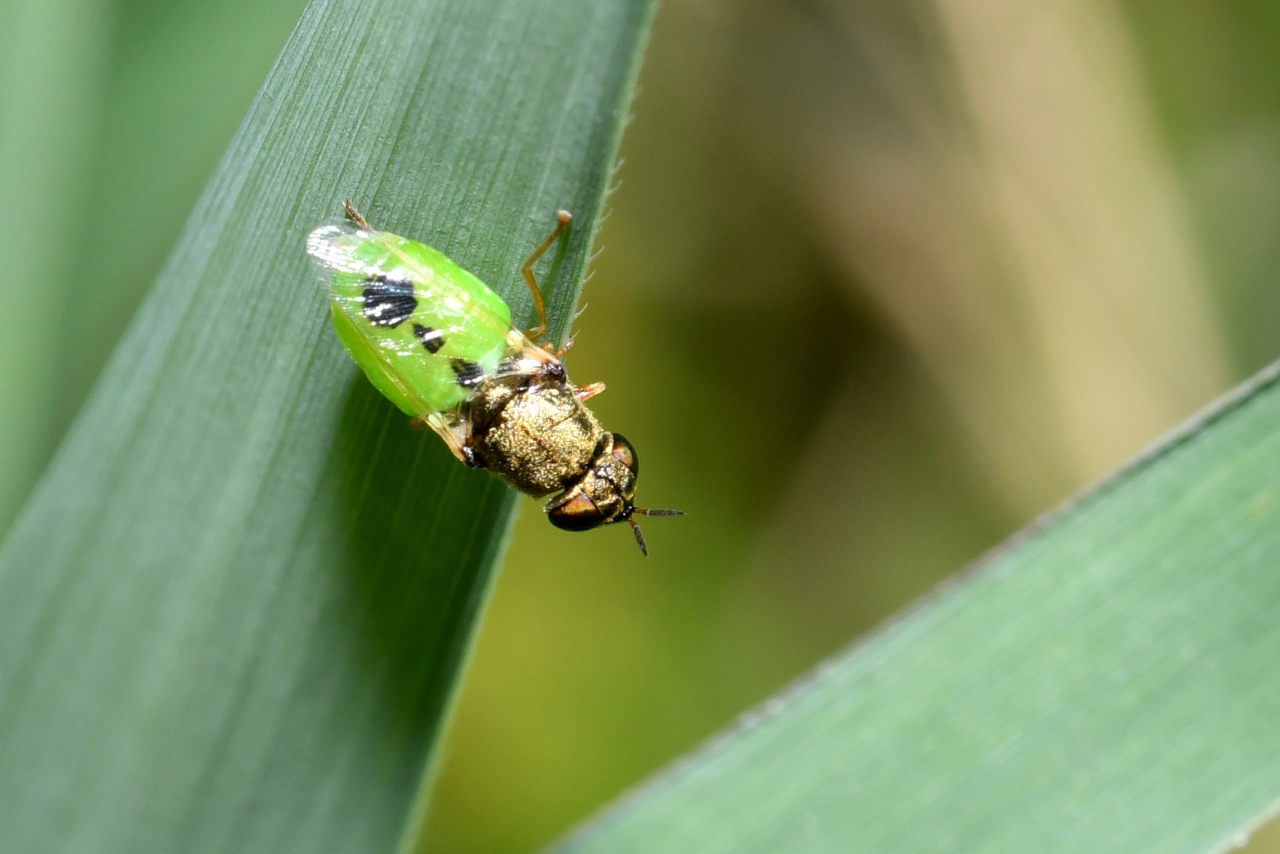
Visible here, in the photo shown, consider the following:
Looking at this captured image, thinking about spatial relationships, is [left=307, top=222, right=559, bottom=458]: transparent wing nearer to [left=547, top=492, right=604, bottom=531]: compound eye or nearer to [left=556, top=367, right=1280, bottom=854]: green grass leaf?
[left=547, top=492, right=604, bottom=531]: compound eye

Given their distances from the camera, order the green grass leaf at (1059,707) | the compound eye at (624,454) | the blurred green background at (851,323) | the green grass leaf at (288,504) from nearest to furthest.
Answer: the green grass leaf at (288,504) < the green grass leaf at (1059,707) < the compound eye at (624,454) < the blurred green background at (851,323)

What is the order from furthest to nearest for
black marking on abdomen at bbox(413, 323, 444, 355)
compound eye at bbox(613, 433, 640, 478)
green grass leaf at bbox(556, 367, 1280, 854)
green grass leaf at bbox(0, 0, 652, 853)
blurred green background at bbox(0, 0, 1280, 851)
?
blurred green background at bbox(0, 0, 1280, 851) → compound eye at bbox(613, 433, 640, 478) → black marking on abdomen at bbox(413, 323, 444, 355) → green grass leaf at bbox(556, 367, 1280, 854) → green grass leaf at bbox(0, 0, 652, 853)

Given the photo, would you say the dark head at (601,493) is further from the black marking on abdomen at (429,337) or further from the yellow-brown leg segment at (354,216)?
the yellow-brown leg segment at (354,216)

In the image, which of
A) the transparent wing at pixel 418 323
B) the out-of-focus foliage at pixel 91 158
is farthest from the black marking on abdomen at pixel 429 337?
the out-of-focus foliage at pixel 91 158

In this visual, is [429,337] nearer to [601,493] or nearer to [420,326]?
[420,326]

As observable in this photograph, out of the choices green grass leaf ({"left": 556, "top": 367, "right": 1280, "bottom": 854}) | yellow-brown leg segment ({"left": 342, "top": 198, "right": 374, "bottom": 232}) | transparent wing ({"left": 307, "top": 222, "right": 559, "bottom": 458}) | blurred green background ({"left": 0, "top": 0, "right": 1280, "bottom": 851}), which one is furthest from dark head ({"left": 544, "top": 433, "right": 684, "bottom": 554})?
blurred green background ({"left": 0, "top": 0, "right": 1280, "bottom": 851})

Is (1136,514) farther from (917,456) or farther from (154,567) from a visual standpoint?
(917,456)
